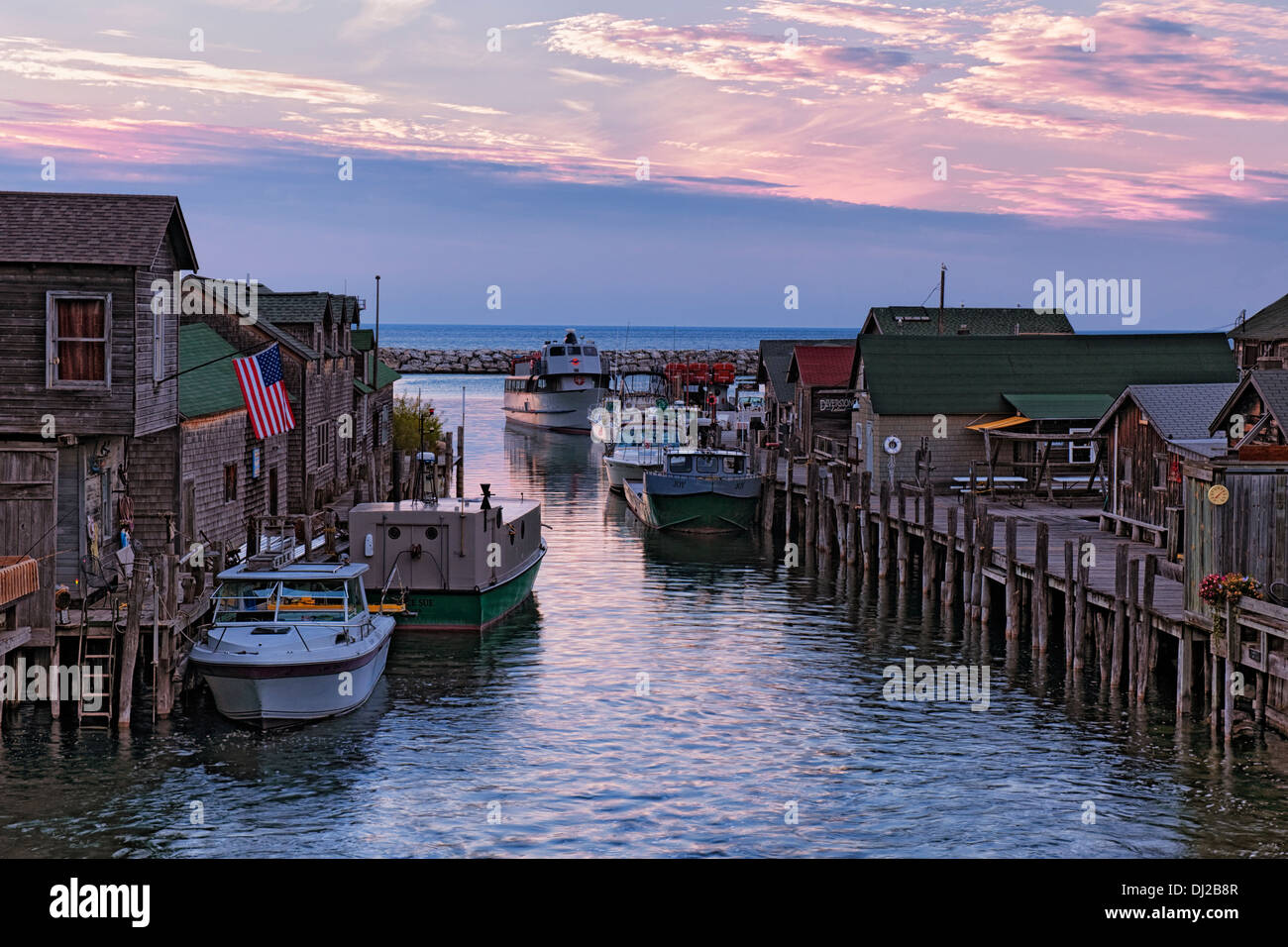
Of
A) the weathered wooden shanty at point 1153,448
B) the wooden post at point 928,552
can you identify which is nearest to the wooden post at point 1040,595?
the weathered wooden shanty at point 1153,448

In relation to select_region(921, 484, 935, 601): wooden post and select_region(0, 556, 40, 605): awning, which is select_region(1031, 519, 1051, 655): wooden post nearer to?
select_region(921, 484, 935, 601): wooden post

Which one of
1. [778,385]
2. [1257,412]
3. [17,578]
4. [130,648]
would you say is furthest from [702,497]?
[17,578]

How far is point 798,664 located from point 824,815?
11762 millimetres

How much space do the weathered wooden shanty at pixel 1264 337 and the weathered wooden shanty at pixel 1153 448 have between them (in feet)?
107

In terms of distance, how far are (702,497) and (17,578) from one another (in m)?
36.4

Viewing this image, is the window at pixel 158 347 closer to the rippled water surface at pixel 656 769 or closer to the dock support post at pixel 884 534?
the rippled water surface at pixel 656 769

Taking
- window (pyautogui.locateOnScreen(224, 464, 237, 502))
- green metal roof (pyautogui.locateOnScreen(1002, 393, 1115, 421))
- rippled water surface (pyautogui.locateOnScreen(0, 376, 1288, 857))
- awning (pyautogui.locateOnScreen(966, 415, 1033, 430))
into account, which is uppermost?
green metal roof (pyautogui.locateOnScreen(1002, 393, 1115, 421))

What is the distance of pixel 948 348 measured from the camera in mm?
56062

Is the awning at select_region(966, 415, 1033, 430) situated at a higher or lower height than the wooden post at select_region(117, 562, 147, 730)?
higher

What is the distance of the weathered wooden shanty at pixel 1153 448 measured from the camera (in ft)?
120

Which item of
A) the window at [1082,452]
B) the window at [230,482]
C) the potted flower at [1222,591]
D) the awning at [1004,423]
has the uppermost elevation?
the awning at [1004,423]

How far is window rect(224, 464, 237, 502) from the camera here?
119 ft

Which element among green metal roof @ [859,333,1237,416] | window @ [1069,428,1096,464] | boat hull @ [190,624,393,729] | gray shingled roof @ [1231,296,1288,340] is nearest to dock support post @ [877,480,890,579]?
green metal roof @ [859,333,1237,416]

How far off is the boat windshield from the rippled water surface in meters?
2.01
